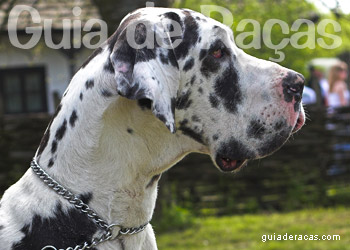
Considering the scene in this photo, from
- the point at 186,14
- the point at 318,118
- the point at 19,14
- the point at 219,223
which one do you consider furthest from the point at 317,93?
the point at 186,14

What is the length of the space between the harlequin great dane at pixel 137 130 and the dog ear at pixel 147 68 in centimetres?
6

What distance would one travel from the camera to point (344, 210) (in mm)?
9562

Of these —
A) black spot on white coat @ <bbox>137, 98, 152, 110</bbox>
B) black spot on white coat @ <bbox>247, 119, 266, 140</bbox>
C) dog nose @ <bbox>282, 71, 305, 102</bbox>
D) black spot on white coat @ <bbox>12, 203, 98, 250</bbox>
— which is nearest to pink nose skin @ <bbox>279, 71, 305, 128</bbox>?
dog nose @ <bbox>282, 71, 305, 102</bbox>

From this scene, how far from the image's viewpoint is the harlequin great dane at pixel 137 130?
107 inches

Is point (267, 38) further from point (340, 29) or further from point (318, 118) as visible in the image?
→ point (318, 118)

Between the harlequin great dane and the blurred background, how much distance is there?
14.7ft

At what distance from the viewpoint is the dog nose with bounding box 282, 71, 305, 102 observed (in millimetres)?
2787

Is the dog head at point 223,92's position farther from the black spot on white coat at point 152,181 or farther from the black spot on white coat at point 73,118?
the black spot on white coat at point 73,118

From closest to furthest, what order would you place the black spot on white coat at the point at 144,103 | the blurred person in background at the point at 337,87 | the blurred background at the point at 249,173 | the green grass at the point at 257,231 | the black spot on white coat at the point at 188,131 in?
the black spot on white coat at the point at 144,103, the black spot on white coat at the point at 188,131, the green grass at the point at 257,231, the blurred background at the point at 249,173, the blurred person in background at the point at 337,87

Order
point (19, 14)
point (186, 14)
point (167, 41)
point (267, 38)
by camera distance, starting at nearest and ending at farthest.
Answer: point (167, 41)
point (186, 14)
point (19, 14)
point (267, 38)

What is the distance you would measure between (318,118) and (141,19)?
321 inches

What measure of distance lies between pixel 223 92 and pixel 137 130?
0.42 meters

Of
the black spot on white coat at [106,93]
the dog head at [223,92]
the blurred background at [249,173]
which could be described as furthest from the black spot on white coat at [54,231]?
the blurred background at [249,173]

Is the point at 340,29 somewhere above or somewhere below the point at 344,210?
above
